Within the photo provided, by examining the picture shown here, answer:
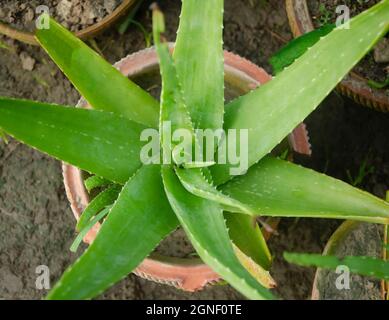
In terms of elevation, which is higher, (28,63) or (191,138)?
(28,63)

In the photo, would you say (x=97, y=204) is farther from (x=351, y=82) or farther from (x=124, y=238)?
(x=351, y=82)

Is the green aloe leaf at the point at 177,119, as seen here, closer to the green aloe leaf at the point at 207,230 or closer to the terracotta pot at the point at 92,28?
the green aloe leaf at the point at 207,230

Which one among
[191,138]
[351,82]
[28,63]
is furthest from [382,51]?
[28,63]

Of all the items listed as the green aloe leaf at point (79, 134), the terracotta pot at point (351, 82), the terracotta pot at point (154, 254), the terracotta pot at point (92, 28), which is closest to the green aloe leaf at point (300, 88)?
the green aloe leaf at point (79, 134)

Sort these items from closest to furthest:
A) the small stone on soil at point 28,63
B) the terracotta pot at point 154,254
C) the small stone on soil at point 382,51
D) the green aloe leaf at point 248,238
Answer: the green aloe leaf at point 248,238 < the terracotta pot at point 154,254 < the small stone on soil at point 382,51 < the small stone on soil at point 28,63

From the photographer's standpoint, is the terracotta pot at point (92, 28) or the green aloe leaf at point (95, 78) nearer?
the green aloe leaf at point (95, 78)
